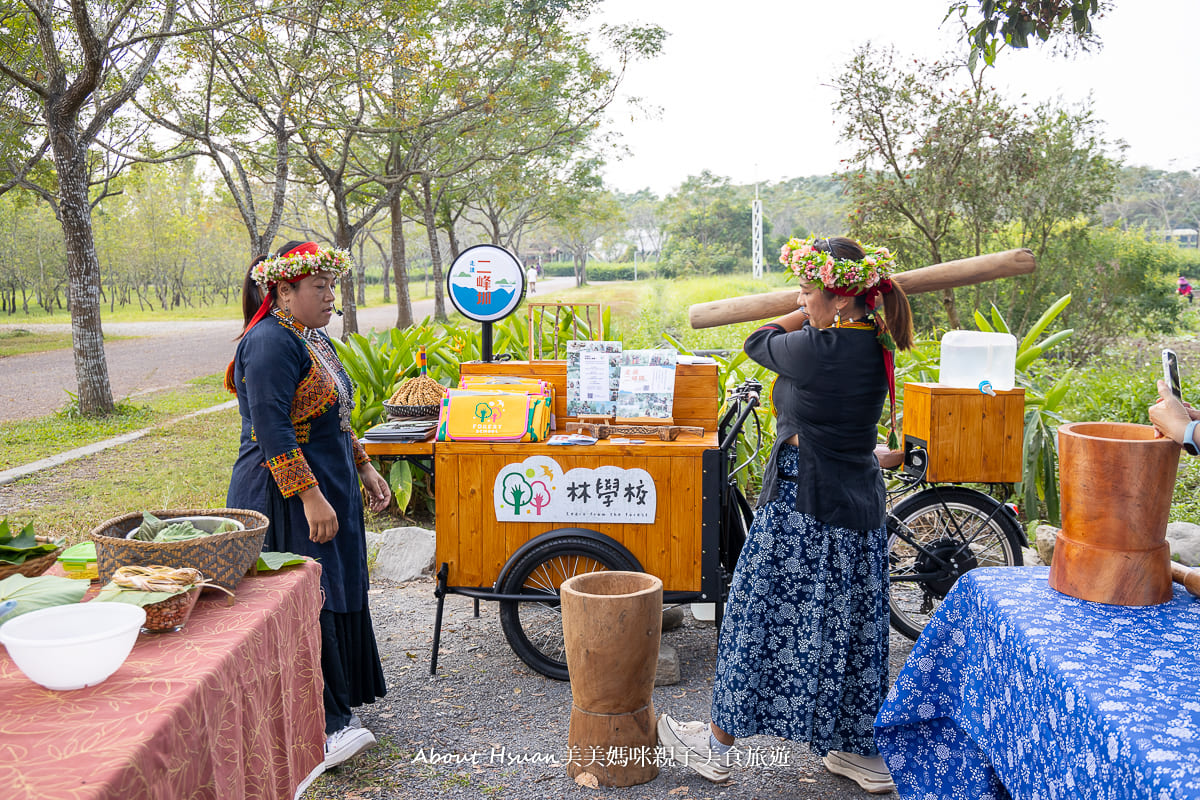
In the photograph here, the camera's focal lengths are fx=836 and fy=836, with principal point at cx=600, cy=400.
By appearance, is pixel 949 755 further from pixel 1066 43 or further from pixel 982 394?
pixel 1066 43

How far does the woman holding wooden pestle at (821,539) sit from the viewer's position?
271 cm

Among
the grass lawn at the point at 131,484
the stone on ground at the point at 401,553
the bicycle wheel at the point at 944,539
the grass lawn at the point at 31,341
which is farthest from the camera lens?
the grass lawn at the point at 31,341

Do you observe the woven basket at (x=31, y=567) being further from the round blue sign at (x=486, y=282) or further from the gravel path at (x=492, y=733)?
the round blue sign at (x=486, y=282)

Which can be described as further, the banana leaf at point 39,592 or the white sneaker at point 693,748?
the white sneaker at point 693,748

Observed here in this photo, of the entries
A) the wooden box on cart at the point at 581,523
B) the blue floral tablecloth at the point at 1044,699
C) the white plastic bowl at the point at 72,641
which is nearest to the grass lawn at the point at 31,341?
the wooden box on cart at the point at 581,523

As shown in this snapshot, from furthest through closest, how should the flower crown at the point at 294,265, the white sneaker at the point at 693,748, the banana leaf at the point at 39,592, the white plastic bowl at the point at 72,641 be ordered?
the white sneaker at the point at 693,748
the flower crown at the point at 294,265
the banana leaf at the point at 39,592
the white plastic bowl at the point at 72,641

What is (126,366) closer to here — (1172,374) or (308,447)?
(308,447)

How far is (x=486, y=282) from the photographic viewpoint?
4145mm

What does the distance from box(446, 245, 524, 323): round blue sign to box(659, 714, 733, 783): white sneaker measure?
208 cm

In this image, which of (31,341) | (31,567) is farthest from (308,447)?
(31,341)

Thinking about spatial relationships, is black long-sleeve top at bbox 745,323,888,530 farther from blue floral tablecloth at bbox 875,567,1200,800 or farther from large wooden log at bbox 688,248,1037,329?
blue floral tablecloth at bbox 875,567,1200,800

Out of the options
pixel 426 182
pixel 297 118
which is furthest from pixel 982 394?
pixel 426 182

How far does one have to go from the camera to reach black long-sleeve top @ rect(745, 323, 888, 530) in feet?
8.82

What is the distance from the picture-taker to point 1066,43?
4516 mm
